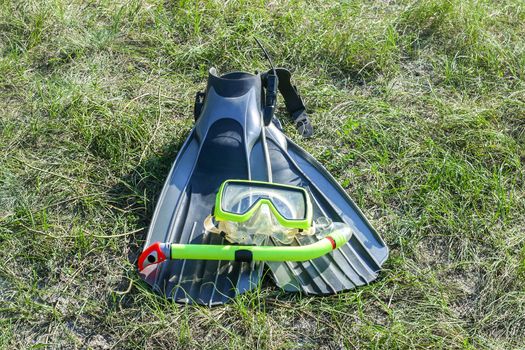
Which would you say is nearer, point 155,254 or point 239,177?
point 155,254

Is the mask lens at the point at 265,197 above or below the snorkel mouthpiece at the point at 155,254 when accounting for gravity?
above

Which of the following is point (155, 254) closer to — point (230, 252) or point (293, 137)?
point (230, 252)

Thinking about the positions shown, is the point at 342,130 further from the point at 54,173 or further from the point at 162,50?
the point at 54,173

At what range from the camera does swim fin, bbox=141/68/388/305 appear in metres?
2.50

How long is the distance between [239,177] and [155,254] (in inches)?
20.3

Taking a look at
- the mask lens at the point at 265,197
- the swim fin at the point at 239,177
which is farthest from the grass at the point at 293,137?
the mask lens at the point at 265,197

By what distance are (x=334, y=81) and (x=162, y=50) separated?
0.94 m

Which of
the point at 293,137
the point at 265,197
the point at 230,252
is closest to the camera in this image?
the point at 230,252

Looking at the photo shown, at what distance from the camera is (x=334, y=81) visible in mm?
3559

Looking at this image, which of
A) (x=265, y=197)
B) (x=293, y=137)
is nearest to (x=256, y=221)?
(x=265, y=197)

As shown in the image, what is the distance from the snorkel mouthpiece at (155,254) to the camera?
2434 millimetres

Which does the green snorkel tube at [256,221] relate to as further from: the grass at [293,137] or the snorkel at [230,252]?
the grass at [293,137]

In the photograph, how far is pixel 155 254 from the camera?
244 cm

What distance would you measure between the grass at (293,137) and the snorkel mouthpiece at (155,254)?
11 cm
